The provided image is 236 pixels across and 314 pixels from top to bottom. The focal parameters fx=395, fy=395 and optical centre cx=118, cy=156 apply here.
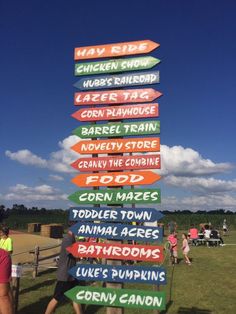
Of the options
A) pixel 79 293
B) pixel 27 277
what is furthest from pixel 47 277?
pixel 79 293

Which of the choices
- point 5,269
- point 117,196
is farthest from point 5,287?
point 117,196

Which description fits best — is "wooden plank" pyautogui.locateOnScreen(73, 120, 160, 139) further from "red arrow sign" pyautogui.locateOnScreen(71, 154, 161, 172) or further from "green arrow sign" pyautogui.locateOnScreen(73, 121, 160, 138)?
"red arrow sign" pyautogui.locateOnScreen(71, 154, 161, 172)

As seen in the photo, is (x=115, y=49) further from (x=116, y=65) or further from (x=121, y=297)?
(x=121, y=297)

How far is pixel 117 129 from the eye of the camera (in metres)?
7.08

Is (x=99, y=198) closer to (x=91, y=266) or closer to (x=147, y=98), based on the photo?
(x=91, y=266)

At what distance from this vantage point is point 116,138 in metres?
7.12

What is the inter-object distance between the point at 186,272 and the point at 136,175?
1079 centimetres

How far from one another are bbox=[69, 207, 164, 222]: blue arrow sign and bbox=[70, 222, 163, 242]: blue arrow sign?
0.37 ft

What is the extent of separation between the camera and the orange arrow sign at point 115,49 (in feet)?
23.6

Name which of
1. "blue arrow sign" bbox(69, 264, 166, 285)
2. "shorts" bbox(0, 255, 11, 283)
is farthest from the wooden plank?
"shorts" bbox(0, 255, 11, 283)

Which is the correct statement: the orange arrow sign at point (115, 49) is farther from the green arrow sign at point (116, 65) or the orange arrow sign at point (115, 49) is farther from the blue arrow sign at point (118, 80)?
the blue arrow sign at point (118, 80)

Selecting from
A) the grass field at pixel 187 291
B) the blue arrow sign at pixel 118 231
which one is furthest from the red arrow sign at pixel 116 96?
the grass field at pixel 187 291

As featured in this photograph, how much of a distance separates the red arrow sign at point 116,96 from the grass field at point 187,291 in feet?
17.3

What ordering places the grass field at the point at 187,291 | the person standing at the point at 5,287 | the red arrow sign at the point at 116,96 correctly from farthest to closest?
1. the grass field at the point at 187,291
2. the red arrow sign at the point at 116,96
3. the person standing at the point at 5,287
